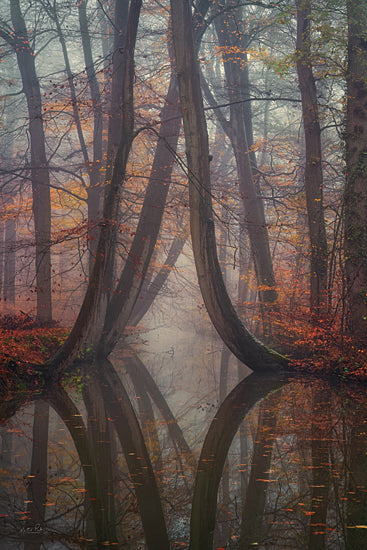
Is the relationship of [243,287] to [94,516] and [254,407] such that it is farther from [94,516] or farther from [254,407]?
[94,516]

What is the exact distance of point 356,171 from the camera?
35.5 feet

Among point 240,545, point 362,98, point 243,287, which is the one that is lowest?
point 240,545

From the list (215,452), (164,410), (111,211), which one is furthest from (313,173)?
(215,452)

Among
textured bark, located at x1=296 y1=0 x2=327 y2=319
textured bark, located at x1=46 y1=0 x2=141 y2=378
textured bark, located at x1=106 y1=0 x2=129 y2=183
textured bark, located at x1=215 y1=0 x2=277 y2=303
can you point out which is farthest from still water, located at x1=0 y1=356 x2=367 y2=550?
textured bark, located at x1=106 y1=0 x2=129 y2=183

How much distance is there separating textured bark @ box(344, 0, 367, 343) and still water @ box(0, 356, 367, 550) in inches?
103

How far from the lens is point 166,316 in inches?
1261

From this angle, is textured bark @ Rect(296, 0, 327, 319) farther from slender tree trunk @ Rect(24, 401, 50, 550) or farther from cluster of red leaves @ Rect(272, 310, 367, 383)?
slender tree trunk @ Rect(24, 401, 50, 550)

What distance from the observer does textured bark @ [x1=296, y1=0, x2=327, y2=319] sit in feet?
38.5

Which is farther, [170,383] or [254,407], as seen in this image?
[170,383]

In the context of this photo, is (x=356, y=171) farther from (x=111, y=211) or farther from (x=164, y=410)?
(x=164, y=410)

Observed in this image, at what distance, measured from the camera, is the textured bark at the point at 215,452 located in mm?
3618

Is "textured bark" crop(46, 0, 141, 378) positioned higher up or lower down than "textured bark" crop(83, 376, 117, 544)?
higher up

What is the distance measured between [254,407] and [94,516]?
4714 millimetres

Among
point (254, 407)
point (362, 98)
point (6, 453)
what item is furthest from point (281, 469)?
point (362, 98)
